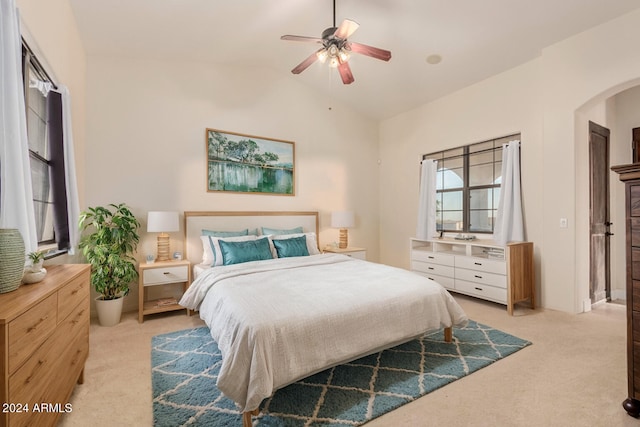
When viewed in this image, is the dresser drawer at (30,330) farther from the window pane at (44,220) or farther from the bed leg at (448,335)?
the bed leg at (448,335)

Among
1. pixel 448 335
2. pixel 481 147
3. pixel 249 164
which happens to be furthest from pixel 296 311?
pixel 481 147

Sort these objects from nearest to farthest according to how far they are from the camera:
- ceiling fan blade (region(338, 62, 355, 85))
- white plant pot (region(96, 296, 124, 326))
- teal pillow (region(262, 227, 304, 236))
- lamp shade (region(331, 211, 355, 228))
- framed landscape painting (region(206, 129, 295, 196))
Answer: ceiling fan blade (region(338, 62, 355, 85)), white plant pot (region(96, 296, 124, 326)), framed landscape painting (region(206, 129, 295, 196)), teal pillow (region(262, 227, 304, 236)), lamp shade (region(331, 211, 355, 228))

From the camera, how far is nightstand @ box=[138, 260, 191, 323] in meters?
3.38

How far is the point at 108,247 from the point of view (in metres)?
3.26

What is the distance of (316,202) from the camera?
5.15 meters

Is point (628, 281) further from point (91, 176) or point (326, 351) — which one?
point (91, 176)

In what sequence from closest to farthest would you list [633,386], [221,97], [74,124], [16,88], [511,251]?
1. [16,88]
2. [633,386]
3. [74,124]
4. [511,251]
5. [221,97]

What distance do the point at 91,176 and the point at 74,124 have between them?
2.20ft

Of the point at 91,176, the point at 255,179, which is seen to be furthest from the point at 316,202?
the point at 91,176

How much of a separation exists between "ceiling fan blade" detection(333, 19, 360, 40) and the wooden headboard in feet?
8.83

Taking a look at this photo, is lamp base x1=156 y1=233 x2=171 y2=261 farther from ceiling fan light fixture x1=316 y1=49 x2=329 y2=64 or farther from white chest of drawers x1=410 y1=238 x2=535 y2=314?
white chest of drawers x1=410 y1=238 x2=535 y2=314

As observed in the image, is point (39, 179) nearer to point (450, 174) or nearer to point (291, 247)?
point (291, 247)

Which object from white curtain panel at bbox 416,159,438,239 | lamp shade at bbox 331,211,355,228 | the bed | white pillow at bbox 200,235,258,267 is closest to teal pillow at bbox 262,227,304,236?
white pillow at bbox 200,235,258,267

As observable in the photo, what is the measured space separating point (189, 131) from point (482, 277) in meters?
4.40
